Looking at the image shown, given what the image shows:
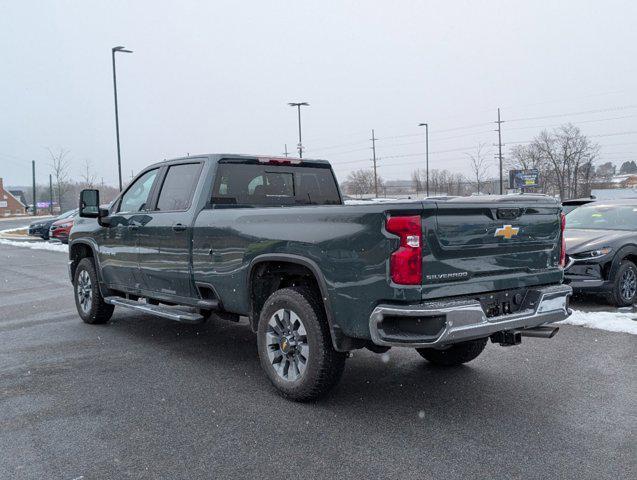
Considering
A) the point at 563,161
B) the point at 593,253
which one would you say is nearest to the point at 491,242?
the point at 593,253

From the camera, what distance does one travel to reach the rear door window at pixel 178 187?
5941 mm

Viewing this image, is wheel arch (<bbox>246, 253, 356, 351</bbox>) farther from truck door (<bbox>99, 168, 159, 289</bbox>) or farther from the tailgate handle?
truck door (<bbox>99, 168, 159, 289</bbox>)

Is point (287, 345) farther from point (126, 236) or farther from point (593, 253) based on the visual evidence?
point (593, 253)

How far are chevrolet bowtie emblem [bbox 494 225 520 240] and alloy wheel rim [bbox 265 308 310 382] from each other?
1566 mm

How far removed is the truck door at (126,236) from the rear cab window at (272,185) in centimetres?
106

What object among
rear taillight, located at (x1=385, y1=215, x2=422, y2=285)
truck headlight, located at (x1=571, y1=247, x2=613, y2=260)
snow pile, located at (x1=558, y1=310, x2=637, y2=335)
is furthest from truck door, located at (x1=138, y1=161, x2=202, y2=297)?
truck headlight, located at (x1=571, y1=247, x2=613, y2=260)

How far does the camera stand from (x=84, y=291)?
307 inches

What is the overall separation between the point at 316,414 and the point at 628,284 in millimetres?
5931

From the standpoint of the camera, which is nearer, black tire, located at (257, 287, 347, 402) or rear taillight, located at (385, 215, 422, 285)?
rear taillight, located at (385, 215, 422, 285)

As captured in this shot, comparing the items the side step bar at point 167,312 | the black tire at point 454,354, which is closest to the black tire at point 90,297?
the side step bar at point 167,312

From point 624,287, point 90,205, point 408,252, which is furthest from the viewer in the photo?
point 624,287

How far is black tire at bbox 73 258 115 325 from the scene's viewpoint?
7465mm

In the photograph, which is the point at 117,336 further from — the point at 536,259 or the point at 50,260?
the point at 50,260

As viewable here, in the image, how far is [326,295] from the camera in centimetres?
426
